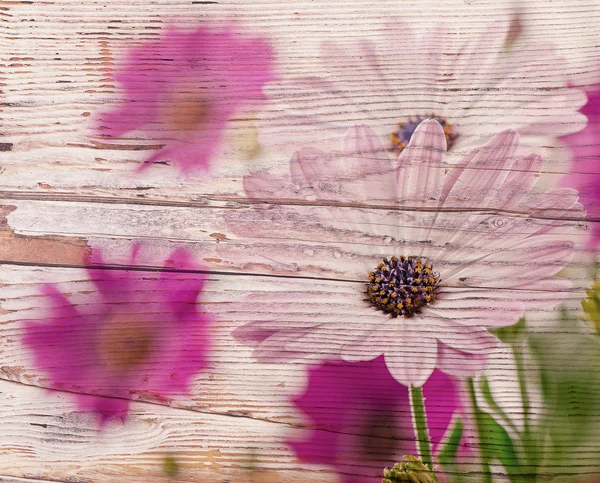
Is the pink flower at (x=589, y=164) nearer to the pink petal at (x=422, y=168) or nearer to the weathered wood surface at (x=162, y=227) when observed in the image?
the weathered wood surface at (x=162, y=227)

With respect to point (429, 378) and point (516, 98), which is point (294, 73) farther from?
point (429, 378)

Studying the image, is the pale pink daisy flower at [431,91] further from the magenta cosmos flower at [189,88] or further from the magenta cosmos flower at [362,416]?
the magenta cosmos flower at [362,416]

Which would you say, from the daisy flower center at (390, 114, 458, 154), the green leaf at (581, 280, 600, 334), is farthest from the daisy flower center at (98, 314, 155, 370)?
the green leaf at (581, 280, 600, 334)

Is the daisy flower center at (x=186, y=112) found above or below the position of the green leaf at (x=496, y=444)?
above

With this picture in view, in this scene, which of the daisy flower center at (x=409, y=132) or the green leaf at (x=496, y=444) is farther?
the daisy flower center at (x=409, y=132)

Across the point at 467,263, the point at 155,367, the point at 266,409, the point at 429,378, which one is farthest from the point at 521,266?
the point at 155,367

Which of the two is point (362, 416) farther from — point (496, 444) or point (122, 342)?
point (122, 342)

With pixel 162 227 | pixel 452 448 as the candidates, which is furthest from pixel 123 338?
pixel 452 448

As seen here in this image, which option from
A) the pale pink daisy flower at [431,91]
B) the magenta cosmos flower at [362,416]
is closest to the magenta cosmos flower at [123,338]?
the magenta cosmos flower at [362,416]

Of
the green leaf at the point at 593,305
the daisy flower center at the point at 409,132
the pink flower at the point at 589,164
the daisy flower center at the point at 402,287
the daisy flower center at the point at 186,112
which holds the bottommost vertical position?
the green leaf at the point at 593,305
